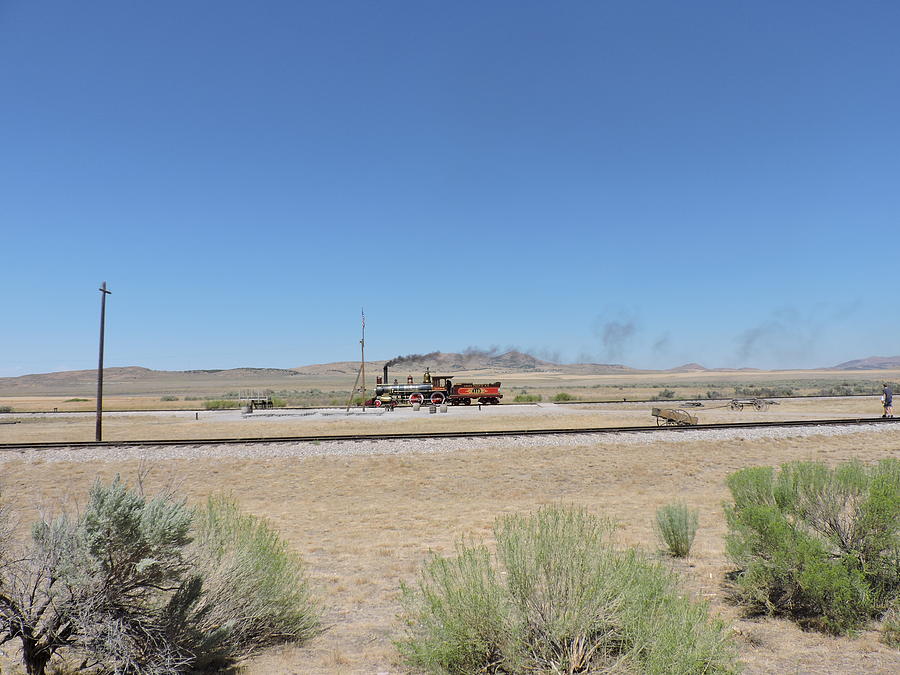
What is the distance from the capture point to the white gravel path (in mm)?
18625

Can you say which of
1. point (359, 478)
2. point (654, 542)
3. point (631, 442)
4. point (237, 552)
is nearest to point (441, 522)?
point (654, 542)

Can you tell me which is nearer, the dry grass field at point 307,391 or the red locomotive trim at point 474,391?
the red locomotive trim at point 474,391

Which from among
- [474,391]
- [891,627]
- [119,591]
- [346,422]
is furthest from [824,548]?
[474,391]

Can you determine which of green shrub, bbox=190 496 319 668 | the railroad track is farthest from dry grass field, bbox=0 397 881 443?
green shrub, bbox=190 496 319 668

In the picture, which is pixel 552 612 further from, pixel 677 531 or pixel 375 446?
pixel 375 446

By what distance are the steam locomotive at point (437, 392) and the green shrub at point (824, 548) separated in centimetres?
3464

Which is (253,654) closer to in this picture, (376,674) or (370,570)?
(376,674)

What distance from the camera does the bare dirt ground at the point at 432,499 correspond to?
5.66m

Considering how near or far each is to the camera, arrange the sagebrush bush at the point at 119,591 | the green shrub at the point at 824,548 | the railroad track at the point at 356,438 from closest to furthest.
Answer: the sagebrush bush at the point at 119,591, the green shrub at the point at 824,548, the railroad track at the point at 356,438

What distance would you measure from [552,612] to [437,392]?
38298 mm

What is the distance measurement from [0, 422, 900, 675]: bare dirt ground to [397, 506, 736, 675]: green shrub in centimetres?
121

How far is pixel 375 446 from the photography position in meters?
19.7

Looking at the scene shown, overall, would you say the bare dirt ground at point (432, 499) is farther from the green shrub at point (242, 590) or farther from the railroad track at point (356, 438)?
the railroad track at point (356, 438)

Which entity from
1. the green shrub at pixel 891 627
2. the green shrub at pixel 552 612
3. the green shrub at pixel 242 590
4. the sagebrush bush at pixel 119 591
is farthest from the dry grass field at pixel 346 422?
the green shrub at pixel 552 612
